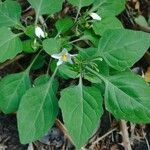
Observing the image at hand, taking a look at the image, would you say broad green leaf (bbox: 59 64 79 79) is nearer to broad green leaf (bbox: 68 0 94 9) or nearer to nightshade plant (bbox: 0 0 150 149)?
nightshade plant (bbox: 0 0 150 149)

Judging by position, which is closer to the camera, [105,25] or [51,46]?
[51,46]

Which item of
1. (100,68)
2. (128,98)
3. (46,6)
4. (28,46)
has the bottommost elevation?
(128,98)

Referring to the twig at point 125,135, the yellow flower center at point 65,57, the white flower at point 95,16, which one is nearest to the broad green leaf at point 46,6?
the white flower at point 95,16

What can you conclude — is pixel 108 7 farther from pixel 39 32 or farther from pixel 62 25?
pixel 39 32

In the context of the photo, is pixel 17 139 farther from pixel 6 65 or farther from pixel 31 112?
pixel 6 65

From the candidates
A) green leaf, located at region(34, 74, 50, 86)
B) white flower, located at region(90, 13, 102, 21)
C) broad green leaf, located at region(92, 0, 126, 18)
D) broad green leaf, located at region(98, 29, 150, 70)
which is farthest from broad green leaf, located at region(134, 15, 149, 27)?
green leaf, located at region(34, 74, 50, 86)

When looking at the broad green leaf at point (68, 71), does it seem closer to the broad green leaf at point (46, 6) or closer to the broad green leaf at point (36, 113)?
the broad green leaf at point (36, 113)

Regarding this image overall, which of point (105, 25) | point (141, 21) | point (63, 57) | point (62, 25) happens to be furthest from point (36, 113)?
point (141, 21)
